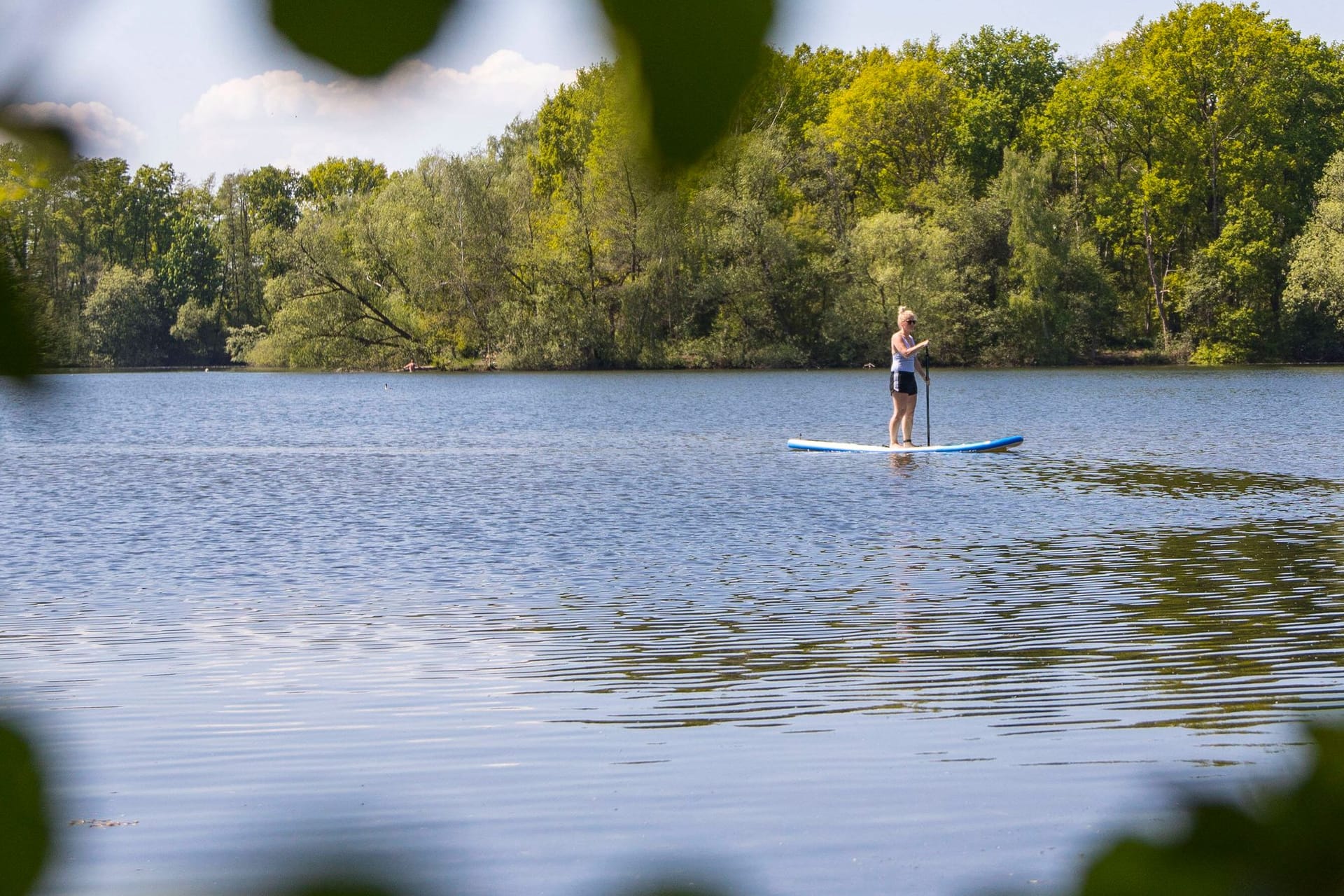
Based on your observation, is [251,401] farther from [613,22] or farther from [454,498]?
[613,22]

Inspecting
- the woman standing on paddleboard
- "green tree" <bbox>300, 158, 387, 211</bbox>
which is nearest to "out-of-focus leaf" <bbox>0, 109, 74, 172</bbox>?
"green tree" <bbox>300, 158, 387, 211</bbox>

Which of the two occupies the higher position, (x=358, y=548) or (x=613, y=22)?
(x=613, y=22)

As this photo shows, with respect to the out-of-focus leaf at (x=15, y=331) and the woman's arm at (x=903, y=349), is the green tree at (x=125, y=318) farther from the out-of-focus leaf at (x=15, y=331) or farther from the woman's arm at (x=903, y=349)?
the woman's arm at (x=903, y=349)

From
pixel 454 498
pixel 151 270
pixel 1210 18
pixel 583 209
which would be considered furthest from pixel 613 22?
pixel 454 498

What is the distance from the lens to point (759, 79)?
0.74m

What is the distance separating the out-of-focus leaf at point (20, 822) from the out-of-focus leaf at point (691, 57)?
0.40 metres

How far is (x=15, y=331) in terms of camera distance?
605 millimetres

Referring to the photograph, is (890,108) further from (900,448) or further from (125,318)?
(900,448)

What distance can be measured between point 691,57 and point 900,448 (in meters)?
24.8

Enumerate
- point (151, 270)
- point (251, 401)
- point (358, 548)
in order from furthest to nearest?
point (251, 401)
point (358, 548)
point (151, 270)

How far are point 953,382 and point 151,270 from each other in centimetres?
5929

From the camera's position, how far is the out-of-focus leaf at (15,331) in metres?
0.60

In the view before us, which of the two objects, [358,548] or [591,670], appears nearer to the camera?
[591,670]

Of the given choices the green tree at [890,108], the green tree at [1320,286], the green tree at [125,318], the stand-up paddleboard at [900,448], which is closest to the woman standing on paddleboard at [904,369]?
the stand-up paddleboard at [900,448]
